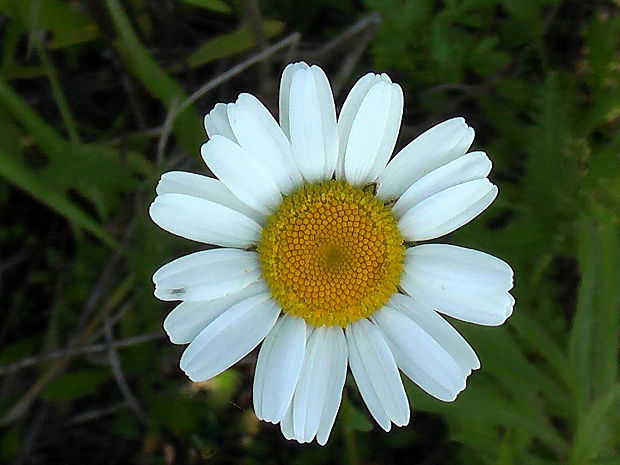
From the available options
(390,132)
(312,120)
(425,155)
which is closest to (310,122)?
(312,120)

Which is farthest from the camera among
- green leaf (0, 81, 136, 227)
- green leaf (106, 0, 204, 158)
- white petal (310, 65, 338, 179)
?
green leaf (106, 0, 204, 158)

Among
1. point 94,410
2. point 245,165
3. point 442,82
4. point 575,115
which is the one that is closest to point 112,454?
point 94,410

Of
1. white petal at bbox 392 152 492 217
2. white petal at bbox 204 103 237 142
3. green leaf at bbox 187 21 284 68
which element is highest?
white petal at bbox 204 103 237 142

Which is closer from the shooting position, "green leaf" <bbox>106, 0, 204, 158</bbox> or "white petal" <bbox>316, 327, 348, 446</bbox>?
"white petal" <bbox>316, 327, 348, 446</bbox>

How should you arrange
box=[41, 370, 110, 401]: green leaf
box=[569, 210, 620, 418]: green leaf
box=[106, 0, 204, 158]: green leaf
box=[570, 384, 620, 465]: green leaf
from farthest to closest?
box=[41, 370, 110, 401]: green leaf, box=[106, 0, 204, 158]: green leaf, box=[569, 210, 620, 418]: green leaf, box=[570, 384, 620, 465]: green leaf

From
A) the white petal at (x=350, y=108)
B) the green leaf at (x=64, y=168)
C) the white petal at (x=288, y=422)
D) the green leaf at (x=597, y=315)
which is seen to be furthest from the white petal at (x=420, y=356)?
the green leaf at (x=64, y=168)

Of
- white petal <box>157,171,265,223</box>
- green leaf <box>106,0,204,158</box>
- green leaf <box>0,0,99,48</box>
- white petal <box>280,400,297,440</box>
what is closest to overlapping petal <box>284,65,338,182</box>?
white petal <box>157,171,265,223</box>

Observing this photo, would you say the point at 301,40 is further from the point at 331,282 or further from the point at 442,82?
the point at 331,282

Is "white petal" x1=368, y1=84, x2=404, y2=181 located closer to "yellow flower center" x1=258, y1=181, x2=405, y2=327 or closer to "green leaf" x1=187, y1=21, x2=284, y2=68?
"yellow flower center" x1=258, y1=181, x2=405, y2=327
